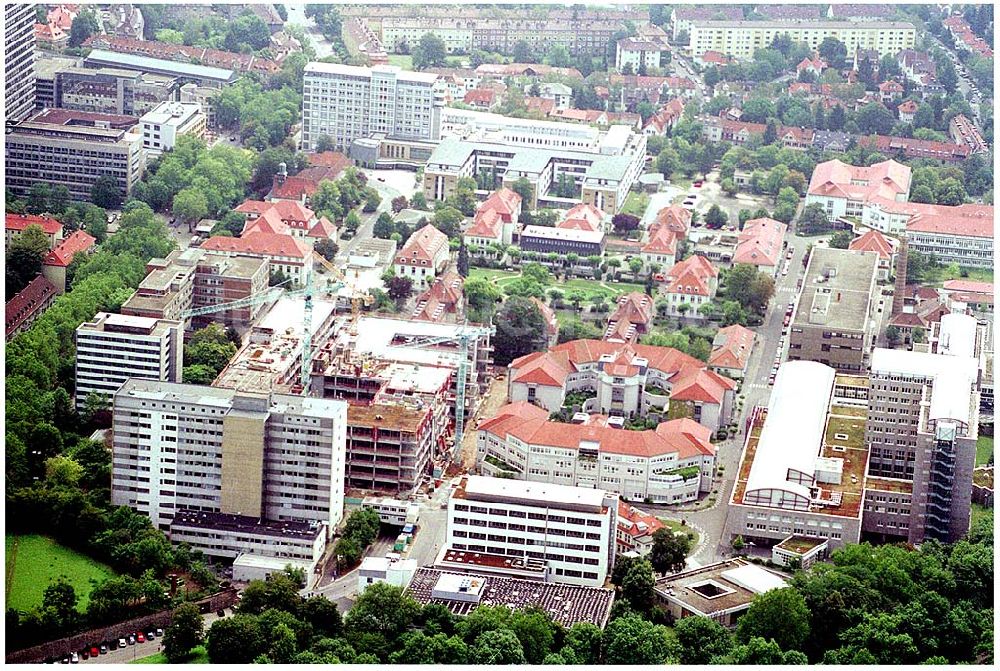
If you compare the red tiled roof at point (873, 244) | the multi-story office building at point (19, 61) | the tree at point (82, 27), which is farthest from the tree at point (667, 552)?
the tree at point (82, 27)

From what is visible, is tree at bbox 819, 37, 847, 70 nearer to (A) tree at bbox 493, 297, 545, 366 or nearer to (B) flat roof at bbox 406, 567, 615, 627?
(A) tree at bbox 493, 297, 545, 366

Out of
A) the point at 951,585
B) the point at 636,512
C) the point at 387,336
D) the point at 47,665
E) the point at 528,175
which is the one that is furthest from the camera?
the point at 528,175

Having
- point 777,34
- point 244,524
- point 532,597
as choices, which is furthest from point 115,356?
point 777,34

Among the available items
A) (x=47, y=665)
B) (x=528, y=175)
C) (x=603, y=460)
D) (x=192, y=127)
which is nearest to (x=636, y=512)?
(x=603, y=460)

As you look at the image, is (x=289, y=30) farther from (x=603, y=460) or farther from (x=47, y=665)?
(x=47, y=665)

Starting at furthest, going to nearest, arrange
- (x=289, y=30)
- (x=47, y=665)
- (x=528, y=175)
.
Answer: (x=289, y=30)
(x=528, y=175)
(x=47, y=665)

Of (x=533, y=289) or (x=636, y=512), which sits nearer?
(x=636, y=512)
